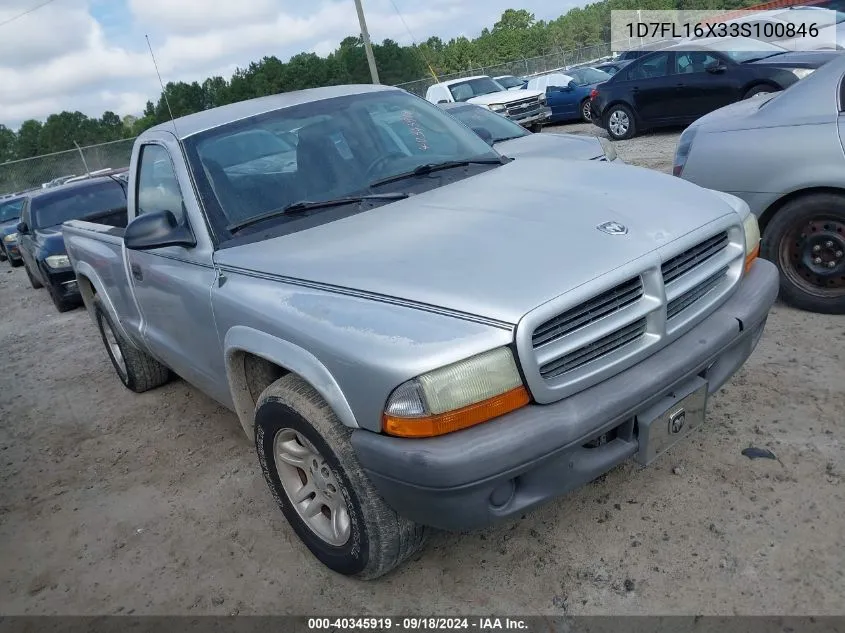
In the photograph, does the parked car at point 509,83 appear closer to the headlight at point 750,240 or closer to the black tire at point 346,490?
Answer: the headlight at point 750,240

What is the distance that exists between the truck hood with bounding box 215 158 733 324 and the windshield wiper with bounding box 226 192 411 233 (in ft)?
0.29

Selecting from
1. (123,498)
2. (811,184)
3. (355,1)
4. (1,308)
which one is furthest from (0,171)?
(811,184)

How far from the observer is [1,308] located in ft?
34.0

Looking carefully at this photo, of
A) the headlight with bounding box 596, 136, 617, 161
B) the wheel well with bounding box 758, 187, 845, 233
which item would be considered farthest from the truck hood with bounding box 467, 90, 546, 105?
the wheel well with bounding box 758, 187, 845, 233

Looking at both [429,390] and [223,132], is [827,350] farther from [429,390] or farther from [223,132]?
[223,132]

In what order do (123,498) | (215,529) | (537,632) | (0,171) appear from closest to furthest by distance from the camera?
(537,632), (215,529), (123,498), (0,171)

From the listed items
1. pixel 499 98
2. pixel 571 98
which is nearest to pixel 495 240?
pixel 499 98

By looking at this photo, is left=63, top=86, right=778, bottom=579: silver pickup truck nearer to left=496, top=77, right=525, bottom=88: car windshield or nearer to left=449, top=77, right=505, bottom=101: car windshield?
left=449, top=77, right=505, bottom=101: car windshield

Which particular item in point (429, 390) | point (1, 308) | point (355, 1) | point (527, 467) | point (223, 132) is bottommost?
point (1, 308)

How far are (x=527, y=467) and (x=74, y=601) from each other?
2.16 meters

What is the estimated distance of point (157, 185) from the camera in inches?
147

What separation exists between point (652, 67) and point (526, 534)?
37.0ft

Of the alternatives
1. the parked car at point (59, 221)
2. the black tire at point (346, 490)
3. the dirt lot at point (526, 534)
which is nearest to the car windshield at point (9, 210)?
the parked car at point (59, 221)

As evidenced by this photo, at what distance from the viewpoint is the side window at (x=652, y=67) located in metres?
11.9
